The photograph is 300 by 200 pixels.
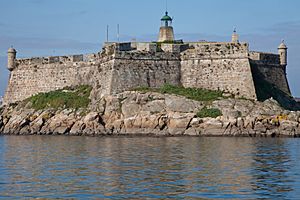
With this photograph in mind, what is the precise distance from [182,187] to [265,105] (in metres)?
25.4

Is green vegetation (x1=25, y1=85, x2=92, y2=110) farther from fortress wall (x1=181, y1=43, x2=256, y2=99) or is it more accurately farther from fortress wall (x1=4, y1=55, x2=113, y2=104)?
fortress wall (x1=181, y1=43, x2=256, y2=99)

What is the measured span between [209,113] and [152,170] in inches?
788

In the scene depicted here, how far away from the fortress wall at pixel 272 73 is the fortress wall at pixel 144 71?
5923 mm

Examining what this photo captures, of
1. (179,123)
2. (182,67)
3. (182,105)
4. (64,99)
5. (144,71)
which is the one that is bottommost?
(179,123)

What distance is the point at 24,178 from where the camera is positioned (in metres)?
22.0

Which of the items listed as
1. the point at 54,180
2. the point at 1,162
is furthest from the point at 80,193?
the point at 1,162

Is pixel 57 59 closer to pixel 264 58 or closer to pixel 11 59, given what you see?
pixel 11 59

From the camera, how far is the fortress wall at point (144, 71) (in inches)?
1898

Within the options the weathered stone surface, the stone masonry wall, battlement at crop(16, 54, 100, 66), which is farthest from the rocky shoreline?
battlement at crop(16, 54, 100, 66)

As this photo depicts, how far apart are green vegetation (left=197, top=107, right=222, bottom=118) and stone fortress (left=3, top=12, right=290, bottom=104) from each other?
3669 millimetres

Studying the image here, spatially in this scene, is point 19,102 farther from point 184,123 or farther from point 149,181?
point 149,181

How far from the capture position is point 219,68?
4809cm

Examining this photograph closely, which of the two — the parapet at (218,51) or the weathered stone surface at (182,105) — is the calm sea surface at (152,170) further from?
the parapet at (218,51)

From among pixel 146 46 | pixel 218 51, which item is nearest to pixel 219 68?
pixel 218 51
